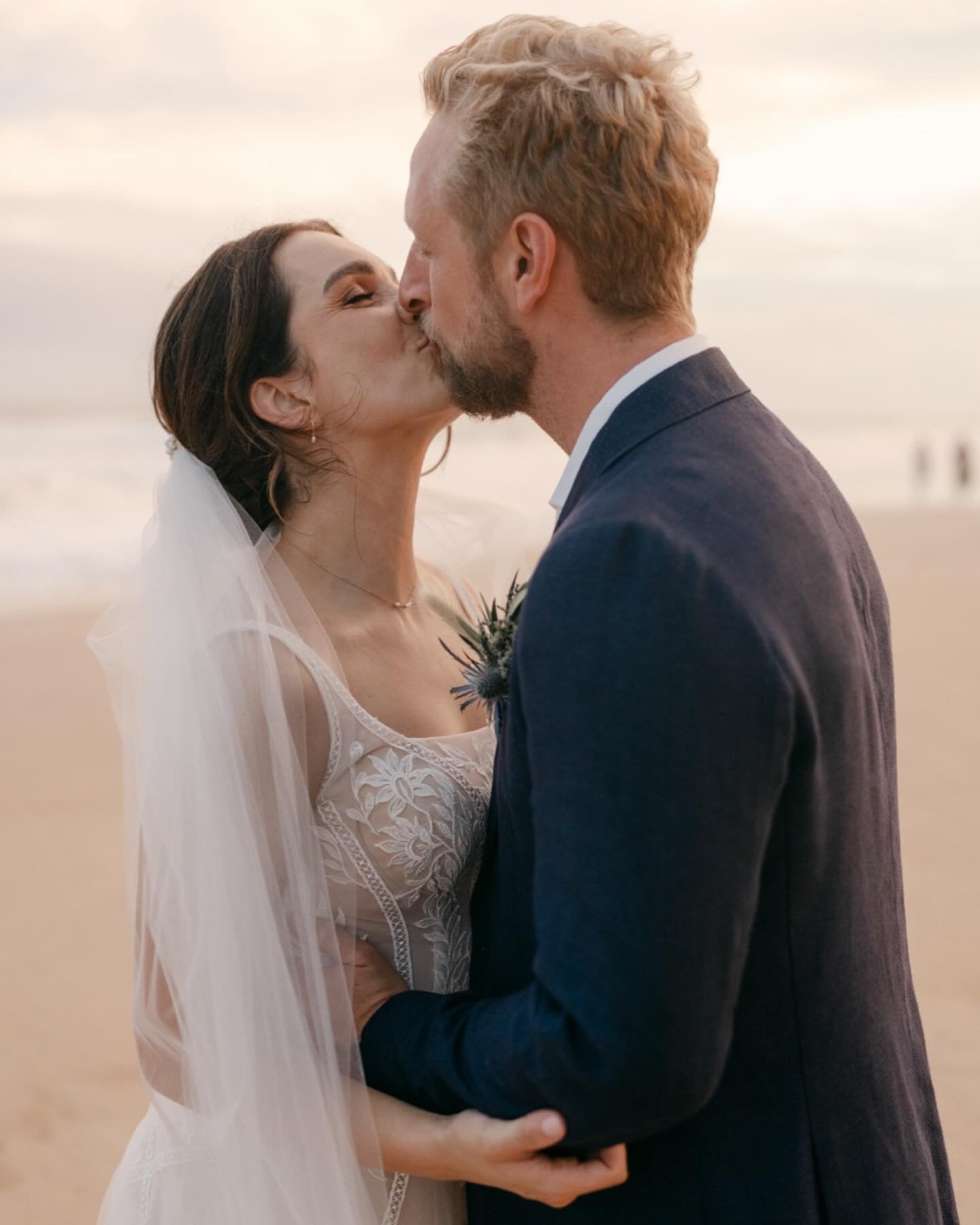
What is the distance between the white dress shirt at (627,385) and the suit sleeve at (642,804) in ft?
1.17

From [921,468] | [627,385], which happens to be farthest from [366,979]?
[921,468]

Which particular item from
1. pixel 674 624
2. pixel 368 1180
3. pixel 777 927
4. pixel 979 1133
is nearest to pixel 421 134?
pixel 674 624

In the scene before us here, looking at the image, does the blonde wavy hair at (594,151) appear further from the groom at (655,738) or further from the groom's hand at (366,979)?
the groom's hand at (366,979)

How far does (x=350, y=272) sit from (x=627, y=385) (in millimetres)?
1226

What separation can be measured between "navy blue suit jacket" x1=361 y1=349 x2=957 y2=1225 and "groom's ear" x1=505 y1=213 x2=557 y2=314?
0.28 m

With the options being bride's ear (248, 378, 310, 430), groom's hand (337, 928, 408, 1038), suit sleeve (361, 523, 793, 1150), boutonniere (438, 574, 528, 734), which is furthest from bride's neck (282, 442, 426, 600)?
suit sleeve (361, 523, 793, 1150)

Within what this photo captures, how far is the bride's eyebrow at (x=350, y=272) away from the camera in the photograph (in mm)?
3102

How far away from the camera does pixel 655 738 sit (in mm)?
1689

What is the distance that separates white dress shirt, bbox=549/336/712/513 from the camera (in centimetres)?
210

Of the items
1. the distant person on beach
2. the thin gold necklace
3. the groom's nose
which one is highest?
the distant person on beach

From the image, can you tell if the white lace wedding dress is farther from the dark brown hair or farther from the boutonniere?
the dark brown hair

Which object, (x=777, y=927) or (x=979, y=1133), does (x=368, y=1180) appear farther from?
(x=979, y=1133)

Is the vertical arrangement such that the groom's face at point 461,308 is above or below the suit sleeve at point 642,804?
above

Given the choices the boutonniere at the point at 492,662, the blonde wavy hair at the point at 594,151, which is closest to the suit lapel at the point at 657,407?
the blonde wavy hair at the point at 594,151
